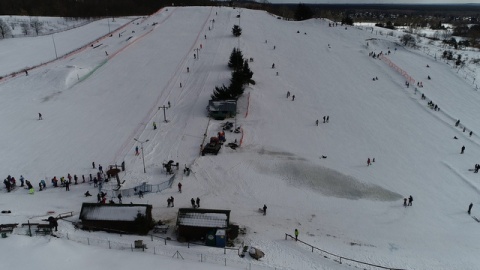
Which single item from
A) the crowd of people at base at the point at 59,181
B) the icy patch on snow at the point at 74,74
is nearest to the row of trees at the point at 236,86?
the crowd of people at base at the point at 59,181

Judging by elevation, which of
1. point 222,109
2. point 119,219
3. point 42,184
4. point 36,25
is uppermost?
point 36,25

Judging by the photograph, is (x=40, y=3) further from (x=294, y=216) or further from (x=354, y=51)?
(x=294, y=216)

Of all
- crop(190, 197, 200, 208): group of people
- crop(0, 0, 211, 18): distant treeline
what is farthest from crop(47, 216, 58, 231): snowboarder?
crop(0, 0, 211, 18): distant treeline

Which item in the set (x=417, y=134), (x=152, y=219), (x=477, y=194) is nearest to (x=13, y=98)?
(x=152, y=219)

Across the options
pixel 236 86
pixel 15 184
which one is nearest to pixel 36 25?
pixel 236 86

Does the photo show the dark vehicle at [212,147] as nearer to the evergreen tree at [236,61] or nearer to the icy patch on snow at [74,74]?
the evergreen tree at [236,61]

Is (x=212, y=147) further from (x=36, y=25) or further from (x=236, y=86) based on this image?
(x=36, y=25)

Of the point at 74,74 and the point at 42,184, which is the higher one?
the point at 74,74
